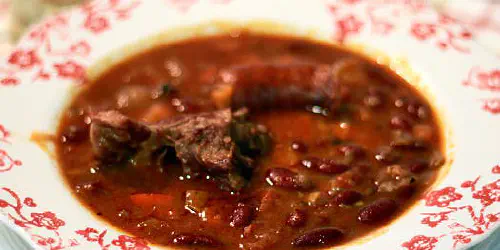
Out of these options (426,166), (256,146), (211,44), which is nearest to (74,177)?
(256,146)

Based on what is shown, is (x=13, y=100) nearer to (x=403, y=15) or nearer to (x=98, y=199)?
(x=98, y=199)

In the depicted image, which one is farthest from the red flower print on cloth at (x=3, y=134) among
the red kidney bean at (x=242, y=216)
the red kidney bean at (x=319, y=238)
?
the red kidney bean at (x=319, y=238)

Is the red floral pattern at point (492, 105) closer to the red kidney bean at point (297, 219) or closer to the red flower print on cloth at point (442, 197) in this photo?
the red flower print on cloth at point (442, 197)

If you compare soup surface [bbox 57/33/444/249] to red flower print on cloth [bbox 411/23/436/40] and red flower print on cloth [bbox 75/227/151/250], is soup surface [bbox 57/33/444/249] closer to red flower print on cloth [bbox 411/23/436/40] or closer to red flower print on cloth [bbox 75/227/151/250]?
red flower print on cloth [bbox 75/227/151/250]

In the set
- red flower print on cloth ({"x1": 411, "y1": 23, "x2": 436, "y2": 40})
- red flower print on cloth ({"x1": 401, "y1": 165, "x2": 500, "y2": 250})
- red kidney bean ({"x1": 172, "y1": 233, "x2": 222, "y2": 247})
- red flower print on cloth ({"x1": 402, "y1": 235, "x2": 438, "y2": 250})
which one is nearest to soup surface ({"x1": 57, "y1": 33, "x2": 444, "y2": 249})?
red kidney bean ({"x1": 172, "y1": 233, "x2": 222, "y2": 247})

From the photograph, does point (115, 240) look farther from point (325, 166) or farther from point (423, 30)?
point (423, 30)

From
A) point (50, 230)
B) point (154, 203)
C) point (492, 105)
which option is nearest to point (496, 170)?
point (492, 105)
